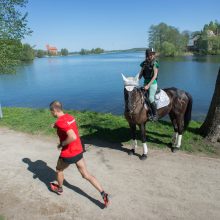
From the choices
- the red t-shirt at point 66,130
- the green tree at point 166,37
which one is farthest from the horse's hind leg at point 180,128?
the green tree at point 166,37

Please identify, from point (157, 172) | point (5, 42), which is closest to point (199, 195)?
point (157, 172)

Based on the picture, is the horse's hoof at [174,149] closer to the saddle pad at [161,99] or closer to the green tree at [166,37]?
the saddle pad at [161,99]

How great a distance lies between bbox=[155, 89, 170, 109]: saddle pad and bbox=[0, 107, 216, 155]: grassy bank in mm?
1403

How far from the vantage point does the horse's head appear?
7012 millimetres

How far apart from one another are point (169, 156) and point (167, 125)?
299 cm

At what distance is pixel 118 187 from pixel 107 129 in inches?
163

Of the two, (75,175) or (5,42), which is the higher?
(5,42)

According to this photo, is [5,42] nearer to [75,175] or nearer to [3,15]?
[3,15]

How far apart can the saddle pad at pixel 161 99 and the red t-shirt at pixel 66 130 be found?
10.9 ft

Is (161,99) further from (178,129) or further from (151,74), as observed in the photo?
(178,129)

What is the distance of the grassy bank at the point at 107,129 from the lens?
A: 8445 mm

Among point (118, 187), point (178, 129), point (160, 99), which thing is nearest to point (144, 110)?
point (160, 99)

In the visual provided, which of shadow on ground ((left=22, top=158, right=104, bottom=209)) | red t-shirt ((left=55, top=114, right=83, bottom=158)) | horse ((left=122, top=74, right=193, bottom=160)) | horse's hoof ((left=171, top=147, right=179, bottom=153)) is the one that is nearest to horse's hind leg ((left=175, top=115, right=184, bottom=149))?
horse ((left=122, top=74, right=193, bottom=160))

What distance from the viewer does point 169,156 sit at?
25.0ft
